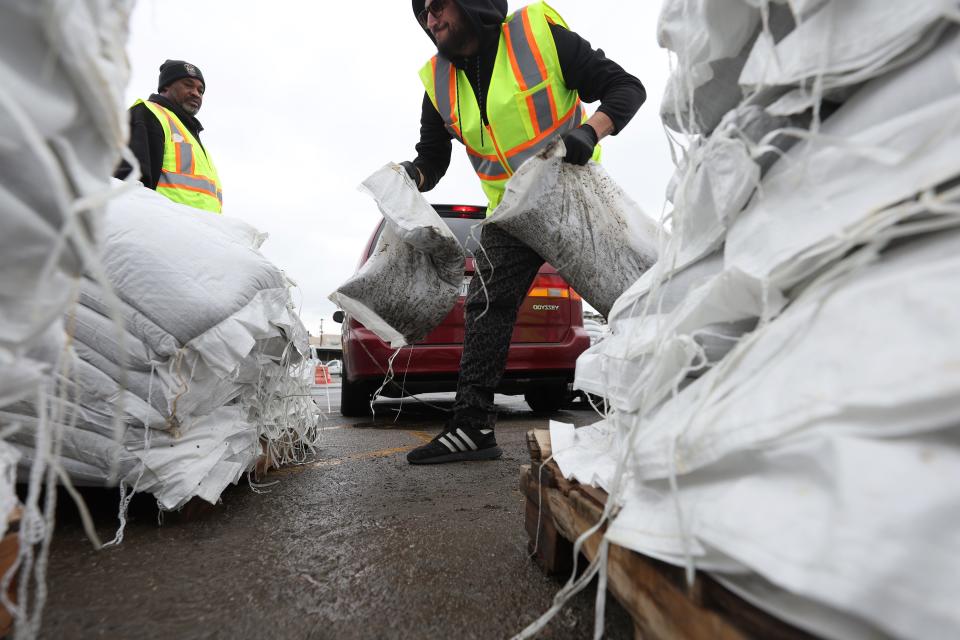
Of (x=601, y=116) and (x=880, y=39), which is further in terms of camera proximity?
(x=601, y=116)

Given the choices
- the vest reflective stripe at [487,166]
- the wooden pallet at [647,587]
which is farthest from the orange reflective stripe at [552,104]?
the wooden pallet at [647,587]

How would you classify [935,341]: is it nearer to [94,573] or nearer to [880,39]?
[880,39]

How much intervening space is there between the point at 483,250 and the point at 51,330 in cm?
144

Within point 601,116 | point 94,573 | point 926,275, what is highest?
point 601,116

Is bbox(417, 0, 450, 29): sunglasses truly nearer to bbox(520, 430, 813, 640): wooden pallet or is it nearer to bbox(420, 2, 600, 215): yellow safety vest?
bbox(420, 2, 600, 215): yellow safety vest

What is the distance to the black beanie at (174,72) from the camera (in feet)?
7.98

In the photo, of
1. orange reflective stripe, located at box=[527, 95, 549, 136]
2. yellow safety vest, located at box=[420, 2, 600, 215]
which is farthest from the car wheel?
orange reflective stripe, located at box=[527, 95, 549, 136]

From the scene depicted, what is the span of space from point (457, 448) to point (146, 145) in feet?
5.43

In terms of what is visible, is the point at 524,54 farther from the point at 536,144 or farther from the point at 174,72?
the point at 174,72

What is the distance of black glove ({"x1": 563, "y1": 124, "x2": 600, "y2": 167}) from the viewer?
1442 millimetres

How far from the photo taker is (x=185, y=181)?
218 cm

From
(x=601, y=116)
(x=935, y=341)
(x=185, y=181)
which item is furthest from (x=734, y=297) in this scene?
(x=185, y=181)

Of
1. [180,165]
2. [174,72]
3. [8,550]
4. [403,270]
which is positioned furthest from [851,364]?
[174,72]

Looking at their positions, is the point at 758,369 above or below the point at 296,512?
above
